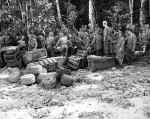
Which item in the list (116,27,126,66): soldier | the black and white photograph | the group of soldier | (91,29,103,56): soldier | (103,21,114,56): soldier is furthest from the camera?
(91,29,103,56): soldier

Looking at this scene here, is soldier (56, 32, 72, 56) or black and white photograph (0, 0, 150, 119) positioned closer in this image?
black and white photograph (0, 0, 150, 119)

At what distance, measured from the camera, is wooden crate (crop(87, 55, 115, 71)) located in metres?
7.38

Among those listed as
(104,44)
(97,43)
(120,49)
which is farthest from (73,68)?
(120,49)

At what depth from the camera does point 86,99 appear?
201 inches

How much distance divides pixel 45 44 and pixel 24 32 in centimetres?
198

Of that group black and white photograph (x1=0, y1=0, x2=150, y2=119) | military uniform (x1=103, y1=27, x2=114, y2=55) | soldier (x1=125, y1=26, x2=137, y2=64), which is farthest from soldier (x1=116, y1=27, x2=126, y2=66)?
military uniform (x1=103, y1=27, x2=114, y2=55)

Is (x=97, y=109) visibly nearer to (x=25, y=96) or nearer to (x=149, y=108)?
(x=149, y=108)

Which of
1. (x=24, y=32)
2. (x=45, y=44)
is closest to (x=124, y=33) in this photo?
(x=45, y=44)

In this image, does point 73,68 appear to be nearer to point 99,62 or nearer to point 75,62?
point 75,62

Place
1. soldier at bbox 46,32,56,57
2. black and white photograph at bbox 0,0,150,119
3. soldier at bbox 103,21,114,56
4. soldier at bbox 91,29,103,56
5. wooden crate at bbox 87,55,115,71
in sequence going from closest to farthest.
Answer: black and white photograph at bbox 0,0,150,119
wooden crate at bbox 87,55,115,71
soldier at bbox 103,21,114,56
soldier at bbox 91,29,103,56
soldier at bbox 46,32,56,57

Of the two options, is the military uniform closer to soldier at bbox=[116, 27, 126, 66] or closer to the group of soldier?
the group of soldier

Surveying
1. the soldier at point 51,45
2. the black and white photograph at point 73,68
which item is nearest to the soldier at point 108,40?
the black and white photograph at point 73,68

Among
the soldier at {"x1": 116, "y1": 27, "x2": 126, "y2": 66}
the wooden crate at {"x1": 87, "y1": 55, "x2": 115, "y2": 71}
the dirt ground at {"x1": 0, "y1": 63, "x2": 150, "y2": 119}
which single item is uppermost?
the soldier at {"x1": 116, "y1": 27, "x2": 126, "y2": 66}

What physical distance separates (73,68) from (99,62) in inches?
36.7
